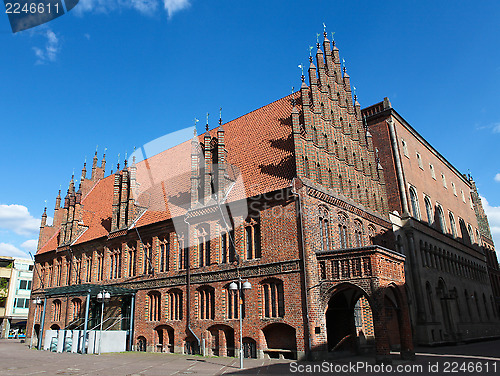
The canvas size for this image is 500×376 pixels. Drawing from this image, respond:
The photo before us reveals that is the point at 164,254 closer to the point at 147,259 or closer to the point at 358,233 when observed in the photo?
the point at 147,259

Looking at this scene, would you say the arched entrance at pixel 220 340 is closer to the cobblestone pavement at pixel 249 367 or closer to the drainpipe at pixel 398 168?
the cobblestone pavement at pixel 249 367

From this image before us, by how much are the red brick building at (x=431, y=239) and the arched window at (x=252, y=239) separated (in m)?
11.8

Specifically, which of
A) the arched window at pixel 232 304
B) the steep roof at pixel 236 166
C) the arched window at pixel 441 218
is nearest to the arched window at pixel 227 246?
the arched window at pixel 232 304

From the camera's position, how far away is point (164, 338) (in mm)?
24250

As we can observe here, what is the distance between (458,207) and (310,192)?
30.3m

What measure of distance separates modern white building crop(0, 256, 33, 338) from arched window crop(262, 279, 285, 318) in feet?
160

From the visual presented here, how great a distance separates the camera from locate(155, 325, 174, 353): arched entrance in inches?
944

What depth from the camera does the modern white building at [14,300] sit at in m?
56.9

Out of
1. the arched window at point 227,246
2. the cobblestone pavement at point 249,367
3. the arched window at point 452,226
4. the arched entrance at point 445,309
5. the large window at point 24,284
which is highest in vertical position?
the arched window at point 452,226

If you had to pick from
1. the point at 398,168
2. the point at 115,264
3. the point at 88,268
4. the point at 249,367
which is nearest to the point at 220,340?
the point at 249,367

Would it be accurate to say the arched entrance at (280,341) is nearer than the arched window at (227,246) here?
Yes

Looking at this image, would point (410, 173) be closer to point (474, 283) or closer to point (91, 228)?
point (474, 283)

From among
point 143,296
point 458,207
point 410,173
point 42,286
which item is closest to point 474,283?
point 458,207

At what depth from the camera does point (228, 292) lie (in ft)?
71.2
